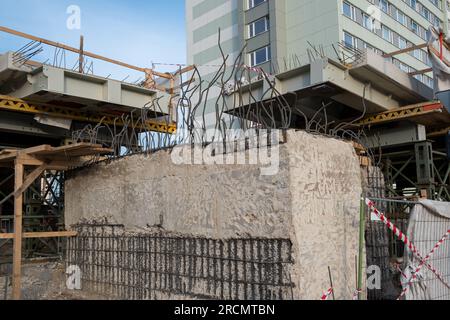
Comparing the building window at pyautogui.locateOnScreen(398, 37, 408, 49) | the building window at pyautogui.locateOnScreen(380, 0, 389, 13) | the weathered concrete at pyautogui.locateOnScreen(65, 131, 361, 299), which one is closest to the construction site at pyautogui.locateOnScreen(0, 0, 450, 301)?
the weathered concrete at pyautogui.locateOnScreen(65, 131, 361, 299)

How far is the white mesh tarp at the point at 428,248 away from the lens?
243 inches

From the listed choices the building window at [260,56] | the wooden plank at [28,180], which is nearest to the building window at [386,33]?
the building window at [260,56]

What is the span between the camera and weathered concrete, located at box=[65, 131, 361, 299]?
5375mm

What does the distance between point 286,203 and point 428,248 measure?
2.59m

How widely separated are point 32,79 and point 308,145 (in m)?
10.1

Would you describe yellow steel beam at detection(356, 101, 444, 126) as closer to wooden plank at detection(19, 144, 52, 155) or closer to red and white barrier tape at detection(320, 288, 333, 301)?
red and white barrier tape at detection(320, 288, 333, 301)

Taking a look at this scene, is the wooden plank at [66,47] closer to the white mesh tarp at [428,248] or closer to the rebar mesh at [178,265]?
the rebar mesh at [178,265]

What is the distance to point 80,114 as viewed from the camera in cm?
1496

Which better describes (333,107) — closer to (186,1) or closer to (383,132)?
(383,132)

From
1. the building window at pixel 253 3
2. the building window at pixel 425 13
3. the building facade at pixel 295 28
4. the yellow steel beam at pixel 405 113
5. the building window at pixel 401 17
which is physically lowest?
the yellow steel beam at pixel 405 113

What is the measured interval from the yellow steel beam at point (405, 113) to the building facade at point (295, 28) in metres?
12.2

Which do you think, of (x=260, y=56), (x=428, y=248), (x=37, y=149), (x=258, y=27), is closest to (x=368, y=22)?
(x=258, y=27)
